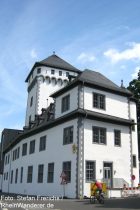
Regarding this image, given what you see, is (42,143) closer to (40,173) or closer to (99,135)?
(40,173)

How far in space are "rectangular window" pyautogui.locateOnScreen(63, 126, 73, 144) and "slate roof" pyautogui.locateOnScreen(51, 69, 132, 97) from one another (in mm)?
4386

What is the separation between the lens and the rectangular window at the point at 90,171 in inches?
1107

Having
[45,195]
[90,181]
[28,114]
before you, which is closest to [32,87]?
[28,114]

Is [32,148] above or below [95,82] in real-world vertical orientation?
below

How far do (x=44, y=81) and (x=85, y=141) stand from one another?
26.5 m

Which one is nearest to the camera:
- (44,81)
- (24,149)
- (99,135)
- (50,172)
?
(99,135)

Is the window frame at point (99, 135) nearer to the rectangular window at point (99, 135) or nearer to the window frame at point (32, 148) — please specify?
Answer: the rectangular window at point (99, 135)

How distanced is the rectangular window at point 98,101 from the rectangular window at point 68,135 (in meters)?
3.54

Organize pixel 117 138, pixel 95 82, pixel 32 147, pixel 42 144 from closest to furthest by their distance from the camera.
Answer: pixel 117 138
pixel 95 82
pixel 42 144
pixel 32 147

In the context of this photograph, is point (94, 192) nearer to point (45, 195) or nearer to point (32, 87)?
point (45, 195)

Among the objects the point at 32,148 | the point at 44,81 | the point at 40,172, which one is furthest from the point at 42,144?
the point at 44,81

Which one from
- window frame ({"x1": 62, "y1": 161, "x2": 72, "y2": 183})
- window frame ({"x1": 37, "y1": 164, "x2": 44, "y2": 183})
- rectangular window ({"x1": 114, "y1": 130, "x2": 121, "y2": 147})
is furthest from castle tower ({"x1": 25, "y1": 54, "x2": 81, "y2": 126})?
window frame ({"x1": 62, "y1": 161, "x2": 72, "y2": 183})

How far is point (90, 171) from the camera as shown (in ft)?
93.3

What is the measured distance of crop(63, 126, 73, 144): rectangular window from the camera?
1167 inches
